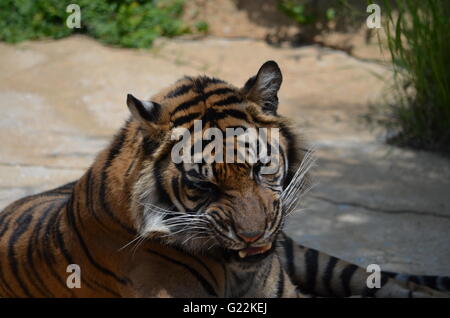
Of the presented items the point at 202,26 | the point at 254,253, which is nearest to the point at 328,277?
the point at 254,253

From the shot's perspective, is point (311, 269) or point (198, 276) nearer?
point (198, 276)

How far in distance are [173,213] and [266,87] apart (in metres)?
0.70

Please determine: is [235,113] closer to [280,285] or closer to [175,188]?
[175,188]

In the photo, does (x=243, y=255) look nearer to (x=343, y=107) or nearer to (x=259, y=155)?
(x=259, y=155)

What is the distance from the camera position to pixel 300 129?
3.19 m

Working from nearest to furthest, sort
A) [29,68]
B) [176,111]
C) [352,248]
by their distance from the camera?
[176,111] → [352,248] → [29,68]

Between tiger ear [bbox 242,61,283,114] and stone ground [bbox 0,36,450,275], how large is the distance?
13.5 inches

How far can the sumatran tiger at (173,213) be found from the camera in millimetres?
2748

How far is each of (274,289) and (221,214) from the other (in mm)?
875

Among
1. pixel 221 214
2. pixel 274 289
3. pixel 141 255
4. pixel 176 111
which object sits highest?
pixel 176 111

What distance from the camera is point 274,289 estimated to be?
3.42m

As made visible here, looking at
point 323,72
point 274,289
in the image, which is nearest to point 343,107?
point 323,72

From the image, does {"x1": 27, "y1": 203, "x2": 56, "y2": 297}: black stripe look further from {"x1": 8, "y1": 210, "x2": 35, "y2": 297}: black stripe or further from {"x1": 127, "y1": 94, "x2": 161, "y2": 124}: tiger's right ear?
{"x1": 127, "y1": 94, "x2": 161, "y2": 124}: tiger's right ear

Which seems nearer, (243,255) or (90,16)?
(243,255)
